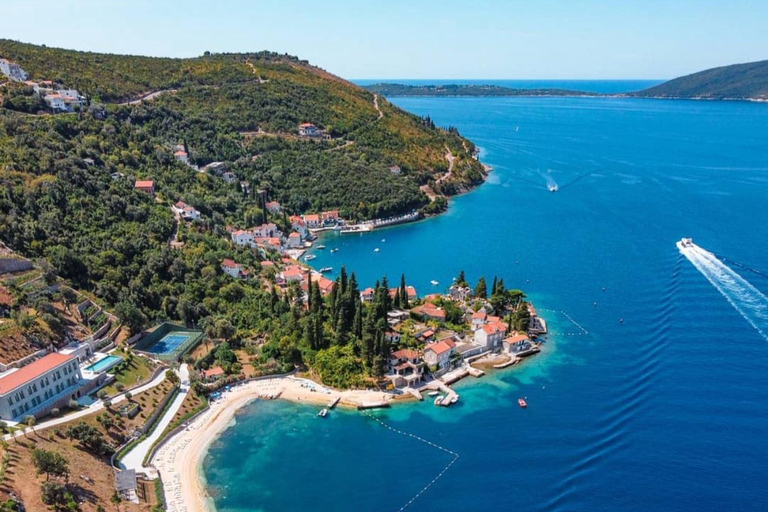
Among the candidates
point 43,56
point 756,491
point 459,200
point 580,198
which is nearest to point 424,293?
point 756,491

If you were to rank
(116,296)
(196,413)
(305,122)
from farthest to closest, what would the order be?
(305,122) → (116,296) → (196,413)

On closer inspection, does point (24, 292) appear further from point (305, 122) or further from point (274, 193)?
point (305, 122)

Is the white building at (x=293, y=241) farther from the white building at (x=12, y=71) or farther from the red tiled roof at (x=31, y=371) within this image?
the white building at (x=12, y=71)

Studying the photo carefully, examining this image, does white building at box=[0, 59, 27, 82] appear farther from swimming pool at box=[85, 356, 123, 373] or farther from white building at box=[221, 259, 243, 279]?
swimming pool at box=[85, 356, 123, 373]

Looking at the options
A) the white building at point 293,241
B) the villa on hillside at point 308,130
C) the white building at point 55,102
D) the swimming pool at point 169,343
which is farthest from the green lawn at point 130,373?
the villa on hillside at point 308,130

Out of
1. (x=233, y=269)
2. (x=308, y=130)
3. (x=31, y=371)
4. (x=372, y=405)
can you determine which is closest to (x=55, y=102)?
(x=233, y=269)

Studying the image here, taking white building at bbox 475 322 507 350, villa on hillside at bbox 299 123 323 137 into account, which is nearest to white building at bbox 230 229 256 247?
white building at bbox 475 322 507 350
